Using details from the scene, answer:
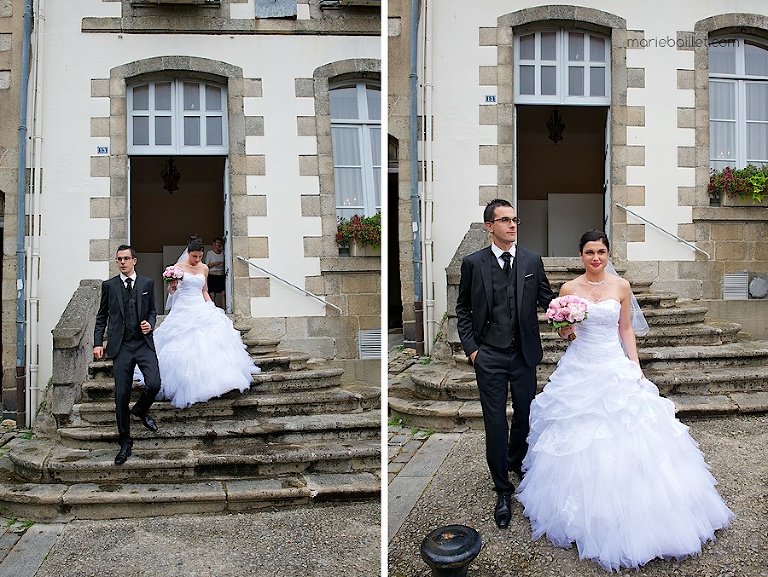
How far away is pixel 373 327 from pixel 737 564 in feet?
4.24

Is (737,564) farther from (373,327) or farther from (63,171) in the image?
(63,171)

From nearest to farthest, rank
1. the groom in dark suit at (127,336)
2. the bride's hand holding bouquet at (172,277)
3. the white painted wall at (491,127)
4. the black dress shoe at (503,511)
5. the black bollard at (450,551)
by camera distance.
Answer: the black bollard at (450,551), the black dress shoe at (503,511), the white painted wall at (491,127), the groom in dark suit at (127,336), the bride's hand holding bouquet at (172,277)

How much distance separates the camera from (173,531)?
82.0 inches

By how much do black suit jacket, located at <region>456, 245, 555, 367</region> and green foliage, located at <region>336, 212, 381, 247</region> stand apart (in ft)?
1.16

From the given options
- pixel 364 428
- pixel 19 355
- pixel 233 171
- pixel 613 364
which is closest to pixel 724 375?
pixel 613 364

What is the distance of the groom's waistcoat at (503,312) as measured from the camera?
6.27ft

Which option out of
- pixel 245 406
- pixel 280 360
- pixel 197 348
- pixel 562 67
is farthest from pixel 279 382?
pixel 562 67

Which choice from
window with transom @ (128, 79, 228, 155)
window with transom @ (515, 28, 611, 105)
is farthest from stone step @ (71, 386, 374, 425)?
window with transom @ (515, 28, 611, 105)

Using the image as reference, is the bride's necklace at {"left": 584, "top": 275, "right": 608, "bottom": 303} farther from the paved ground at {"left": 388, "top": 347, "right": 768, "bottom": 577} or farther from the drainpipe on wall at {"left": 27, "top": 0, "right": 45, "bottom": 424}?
the drainpipe on wall at {"left": 27, "top": 0, "right": 45, "bottom": 424}

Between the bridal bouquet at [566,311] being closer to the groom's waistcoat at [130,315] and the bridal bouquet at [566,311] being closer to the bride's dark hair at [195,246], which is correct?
the bride's dark hair at [195,246]

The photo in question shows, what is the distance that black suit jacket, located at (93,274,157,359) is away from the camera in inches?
95.2

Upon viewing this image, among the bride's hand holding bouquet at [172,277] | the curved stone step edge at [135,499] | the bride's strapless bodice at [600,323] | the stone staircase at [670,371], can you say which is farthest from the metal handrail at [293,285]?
the bride's strapless bodice at [600,323]

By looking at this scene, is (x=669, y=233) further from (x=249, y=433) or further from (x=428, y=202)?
(x=249, y=433)

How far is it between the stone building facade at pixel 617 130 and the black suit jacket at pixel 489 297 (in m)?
0.08
